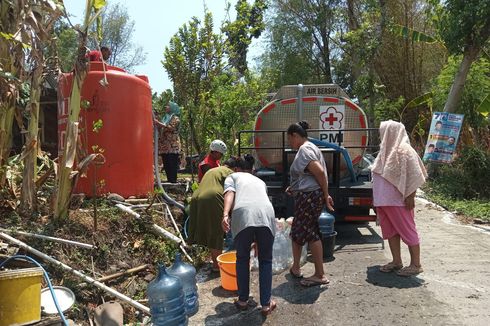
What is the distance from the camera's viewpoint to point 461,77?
1195 centimetres

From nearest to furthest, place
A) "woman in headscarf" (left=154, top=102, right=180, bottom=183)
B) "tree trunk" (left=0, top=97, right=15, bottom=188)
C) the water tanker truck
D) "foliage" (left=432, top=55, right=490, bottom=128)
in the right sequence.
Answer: "tree trunk" (left=0, top=97, right=15, bottom=188)
the water tanker truck
"woman in headscarf" (left=154, top=102, right=180, bottom=183)
"foliage" (left=432, top=55, right=490, bottom=128)

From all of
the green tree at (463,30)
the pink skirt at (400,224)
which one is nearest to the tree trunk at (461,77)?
the green tree at (463,30)

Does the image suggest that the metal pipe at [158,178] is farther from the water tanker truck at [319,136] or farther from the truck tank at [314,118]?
the truck tank at [314,118]

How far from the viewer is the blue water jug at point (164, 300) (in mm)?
3787

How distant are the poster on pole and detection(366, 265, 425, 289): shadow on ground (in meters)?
7.58

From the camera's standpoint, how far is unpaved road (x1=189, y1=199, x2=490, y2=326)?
4.08m

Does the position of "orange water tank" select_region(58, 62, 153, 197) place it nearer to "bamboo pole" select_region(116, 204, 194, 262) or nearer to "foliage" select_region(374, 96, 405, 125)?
"bamboo pole" select_region(116, 204, 194, 262)

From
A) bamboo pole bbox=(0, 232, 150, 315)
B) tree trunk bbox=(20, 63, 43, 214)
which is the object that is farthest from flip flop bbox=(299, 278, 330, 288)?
tree trunk bbox=(20, 63, 43, 214)

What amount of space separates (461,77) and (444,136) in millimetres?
1705

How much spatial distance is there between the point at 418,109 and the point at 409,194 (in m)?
18.7

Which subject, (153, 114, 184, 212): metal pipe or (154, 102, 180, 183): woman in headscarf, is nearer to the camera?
(153, 114, 184, 212): metal pipe

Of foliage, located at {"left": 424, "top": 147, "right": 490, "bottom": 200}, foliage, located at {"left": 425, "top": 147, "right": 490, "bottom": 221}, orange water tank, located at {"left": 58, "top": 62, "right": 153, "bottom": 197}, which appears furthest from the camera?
foliage, located at {"left": 424, "top": 147, "right": 490, "bottom": 200}

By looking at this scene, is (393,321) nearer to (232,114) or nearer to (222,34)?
(232,114)

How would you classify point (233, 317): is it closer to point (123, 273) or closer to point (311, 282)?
point (311, 282)
